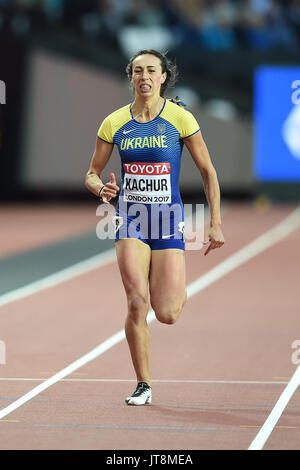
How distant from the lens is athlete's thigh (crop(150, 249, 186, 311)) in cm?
755

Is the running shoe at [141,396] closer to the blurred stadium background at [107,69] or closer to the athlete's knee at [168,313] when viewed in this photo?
the athlete's knee at [168,313]

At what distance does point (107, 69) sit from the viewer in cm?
3562

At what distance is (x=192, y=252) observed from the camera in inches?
786

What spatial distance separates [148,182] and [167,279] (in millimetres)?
642

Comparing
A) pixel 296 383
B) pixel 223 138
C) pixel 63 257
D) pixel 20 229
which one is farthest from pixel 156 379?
pixel 223 138

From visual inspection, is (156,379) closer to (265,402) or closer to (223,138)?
(265,402)

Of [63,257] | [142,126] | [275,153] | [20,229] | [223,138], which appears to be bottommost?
[142,126]

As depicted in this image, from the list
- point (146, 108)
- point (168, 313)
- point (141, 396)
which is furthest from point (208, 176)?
point (141, 396)

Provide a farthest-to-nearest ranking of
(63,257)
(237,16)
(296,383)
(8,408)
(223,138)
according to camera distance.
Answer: (223,138)
(237,16)
(63,257)
(296,383)
(8,408)

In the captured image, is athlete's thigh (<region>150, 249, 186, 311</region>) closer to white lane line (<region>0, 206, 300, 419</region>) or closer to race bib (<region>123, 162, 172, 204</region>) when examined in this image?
race bib (<region>123, 162, 172, 204</region>)

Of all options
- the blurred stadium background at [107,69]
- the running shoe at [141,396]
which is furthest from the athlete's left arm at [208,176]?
the blurred stadium background at [107,69]

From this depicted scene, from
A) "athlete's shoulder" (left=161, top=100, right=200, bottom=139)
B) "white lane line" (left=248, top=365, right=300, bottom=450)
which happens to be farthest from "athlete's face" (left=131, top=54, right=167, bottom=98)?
"white lane line" (left=248, top=365, right=300, bottom=450)

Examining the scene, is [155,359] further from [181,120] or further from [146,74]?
[146,74]

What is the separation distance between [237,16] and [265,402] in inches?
1157
